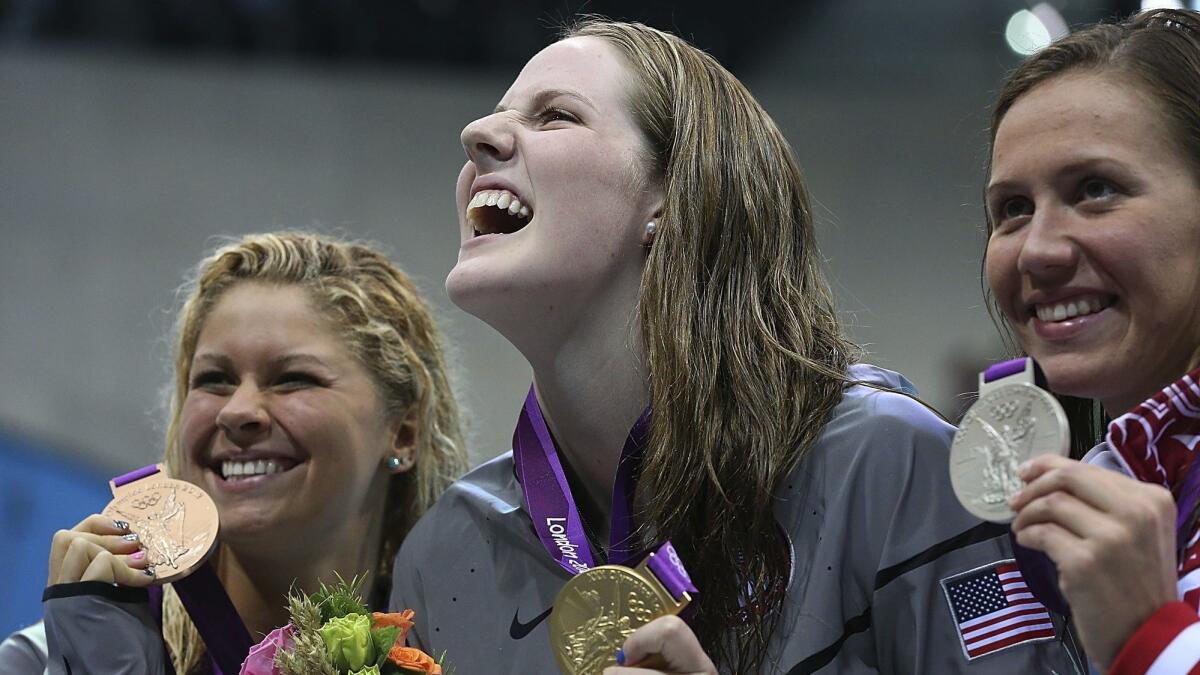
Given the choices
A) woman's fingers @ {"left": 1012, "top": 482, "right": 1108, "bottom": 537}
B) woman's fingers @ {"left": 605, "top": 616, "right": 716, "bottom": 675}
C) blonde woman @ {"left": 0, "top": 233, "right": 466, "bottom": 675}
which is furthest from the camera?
blonde woman @ {"left": 0, "top": 233, "right": 466, "bottom": 675}

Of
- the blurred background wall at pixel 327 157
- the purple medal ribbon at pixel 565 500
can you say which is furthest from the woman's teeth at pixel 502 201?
the blurred background wall at pixel 327 157

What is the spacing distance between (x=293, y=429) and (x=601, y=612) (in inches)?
49.1

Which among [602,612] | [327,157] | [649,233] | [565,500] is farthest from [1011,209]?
[327,157]

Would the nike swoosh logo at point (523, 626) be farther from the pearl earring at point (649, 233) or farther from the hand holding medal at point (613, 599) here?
the pearl earring at point (649, 233)

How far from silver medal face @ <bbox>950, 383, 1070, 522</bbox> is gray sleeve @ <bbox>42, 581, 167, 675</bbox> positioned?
1.58 m

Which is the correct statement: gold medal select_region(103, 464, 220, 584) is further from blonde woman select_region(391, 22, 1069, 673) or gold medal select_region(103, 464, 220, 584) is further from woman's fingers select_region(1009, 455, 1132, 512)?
woman's fingers select_region(1009, 455, 1132, 512)

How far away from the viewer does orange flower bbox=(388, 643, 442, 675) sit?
6.38 ft

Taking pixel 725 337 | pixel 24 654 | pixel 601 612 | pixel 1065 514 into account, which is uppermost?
pixel 1065 514

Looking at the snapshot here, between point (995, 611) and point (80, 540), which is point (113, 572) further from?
point (995, 611)

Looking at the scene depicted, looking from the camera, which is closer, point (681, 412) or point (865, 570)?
point (865, 570)

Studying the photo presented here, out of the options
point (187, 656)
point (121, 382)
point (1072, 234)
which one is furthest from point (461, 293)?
point (121, 382)

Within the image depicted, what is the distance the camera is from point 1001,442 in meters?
1.56

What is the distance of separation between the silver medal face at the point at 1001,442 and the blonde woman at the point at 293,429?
4.96ft

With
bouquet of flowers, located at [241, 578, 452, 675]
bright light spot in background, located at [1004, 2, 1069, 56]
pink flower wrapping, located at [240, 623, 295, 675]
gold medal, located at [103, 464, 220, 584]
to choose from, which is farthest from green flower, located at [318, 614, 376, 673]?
bright light spot in background, located at [1004, 2, 1069, 56]
